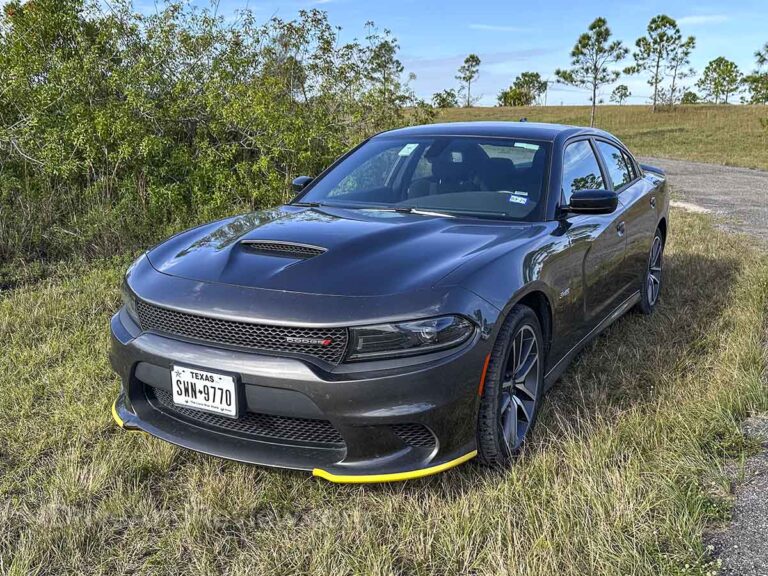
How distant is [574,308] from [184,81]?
6118 millimetres

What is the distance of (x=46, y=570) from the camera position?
2.16m

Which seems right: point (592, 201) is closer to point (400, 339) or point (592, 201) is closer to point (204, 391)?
point (400, 339)

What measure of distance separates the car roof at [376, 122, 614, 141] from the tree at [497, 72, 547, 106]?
222ft

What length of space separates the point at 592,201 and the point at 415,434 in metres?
1.65

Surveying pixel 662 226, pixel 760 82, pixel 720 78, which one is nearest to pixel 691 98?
pixel 720 78

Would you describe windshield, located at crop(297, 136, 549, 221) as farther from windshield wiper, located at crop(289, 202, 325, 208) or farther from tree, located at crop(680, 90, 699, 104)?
tree, located at crop(680, 90, 699, 104)

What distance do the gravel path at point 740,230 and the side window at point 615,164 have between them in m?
1.99

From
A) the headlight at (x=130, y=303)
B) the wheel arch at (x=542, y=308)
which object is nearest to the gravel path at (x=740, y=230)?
the wheel arch at (x=542, y=308)

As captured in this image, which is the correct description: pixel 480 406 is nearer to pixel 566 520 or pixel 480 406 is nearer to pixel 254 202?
pixel 566 520

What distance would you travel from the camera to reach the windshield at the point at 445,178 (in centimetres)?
343

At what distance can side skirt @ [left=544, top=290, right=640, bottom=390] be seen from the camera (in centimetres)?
321

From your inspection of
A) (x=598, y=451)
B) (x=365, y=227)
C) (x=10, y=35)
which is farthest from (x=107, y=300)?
(x=10, y=35)

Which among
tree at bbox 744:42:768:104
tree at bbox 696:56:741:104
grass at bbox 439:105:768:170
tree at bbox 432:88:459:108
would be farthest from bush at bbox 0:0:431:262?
tree at bbox 696:56:741:104

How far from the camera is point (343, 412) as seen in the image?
2.25 meters
